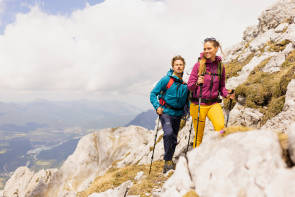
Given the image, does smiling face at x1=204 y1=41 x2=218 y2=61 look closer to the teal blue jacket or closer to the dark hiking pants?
the teal blue jacket

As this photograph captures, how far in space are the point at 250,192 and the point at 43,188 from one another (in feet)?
197

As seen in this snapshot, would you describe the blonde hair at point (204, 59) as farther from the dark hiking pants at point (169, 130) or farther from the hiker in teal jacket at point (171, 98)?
the dark hiking pants at point (169, 130)

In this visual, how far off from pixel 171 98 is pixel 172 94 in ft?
0.64

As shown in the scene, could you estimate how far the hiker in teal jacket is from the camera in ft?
26.1

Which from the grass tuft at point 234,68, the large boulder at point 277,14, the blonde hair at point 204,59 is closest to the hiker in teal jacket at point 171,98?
the blonde hair at point 204,59

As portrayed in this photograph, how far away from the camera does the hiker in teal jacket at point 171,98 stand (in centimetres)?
796

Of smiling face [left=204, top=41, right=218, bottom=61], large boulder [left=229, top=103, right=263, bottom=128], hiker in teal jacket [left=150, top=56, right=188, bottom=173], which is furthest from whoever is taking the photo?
large boulder [left=229, top=103, right=263, bottom=128]

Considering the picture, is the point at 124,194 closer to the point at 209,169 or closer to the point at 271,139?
the point at 209,169

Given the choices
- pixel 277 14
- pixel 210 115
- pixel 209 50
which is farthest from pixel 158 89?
pixel 277 14

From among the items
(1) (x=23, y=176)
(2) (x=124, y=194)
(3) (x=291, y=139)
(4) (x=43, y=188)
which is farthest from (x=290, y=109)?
(1) (x=23, y=176)

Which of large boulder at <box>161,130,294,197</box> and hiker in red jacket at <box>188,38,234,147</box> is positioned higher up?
hiker in red jacket at <box>188,38,234,147</box>

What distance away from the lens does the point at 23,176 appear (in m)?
57.6

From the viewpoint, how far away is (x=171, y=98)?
799cm

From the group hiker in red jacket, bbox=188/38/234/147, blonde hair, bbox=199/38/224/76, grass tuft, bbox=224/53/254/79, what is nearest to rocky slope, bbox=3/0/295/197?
grass tuft, bbox=224/53/254/79
